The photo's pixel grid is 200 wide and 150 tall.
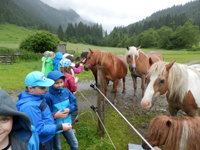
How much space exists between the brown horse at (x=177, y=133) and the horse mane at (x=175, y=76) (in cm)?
89

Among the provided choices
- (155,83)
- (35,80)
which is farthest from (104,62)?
(35,80)

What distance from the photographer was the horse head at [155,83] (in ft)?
A: 6.69

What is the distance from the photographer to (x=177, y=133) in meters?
1.31

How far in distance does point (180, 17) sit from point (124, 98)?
110 meters

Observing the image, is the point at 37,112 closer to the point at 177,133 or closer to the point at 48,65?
the point at 177,133

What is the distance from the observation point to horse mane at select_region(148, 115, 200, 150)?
1283mm

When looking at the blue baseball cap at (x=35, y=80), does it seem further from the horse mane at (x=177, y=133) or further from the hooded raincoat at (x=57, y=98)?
the horse mane at (x=177, y=133)

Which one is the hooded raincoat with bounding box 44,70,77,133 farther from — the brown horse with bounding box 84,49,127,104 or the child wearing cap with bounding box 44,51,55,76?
the child wearing cap with bounding box 44,51,55,76

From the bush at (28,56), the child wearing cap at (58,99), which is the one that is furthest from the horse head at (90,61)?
the bush at (28,56)

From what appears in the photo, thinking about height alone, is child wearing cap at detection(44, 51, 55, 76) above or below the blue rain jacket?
above

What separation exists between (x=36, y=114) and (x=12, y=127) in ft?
1.49

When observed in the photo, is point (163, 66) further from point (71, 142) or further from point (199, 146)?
point (71, 142)

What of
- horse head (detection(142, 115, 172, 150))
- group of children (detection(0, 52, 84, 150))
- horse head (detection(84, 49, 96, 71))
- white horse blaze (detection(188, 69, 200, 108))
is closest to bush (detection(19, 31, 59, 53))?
horse head (detection(84, 49, 96, 71))

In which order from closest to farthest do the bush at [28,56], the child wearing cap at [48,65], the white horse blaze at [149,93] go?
the white horse blaze at [149,93] → the child wearing cap at [48,65] → the bush at [28,56]
